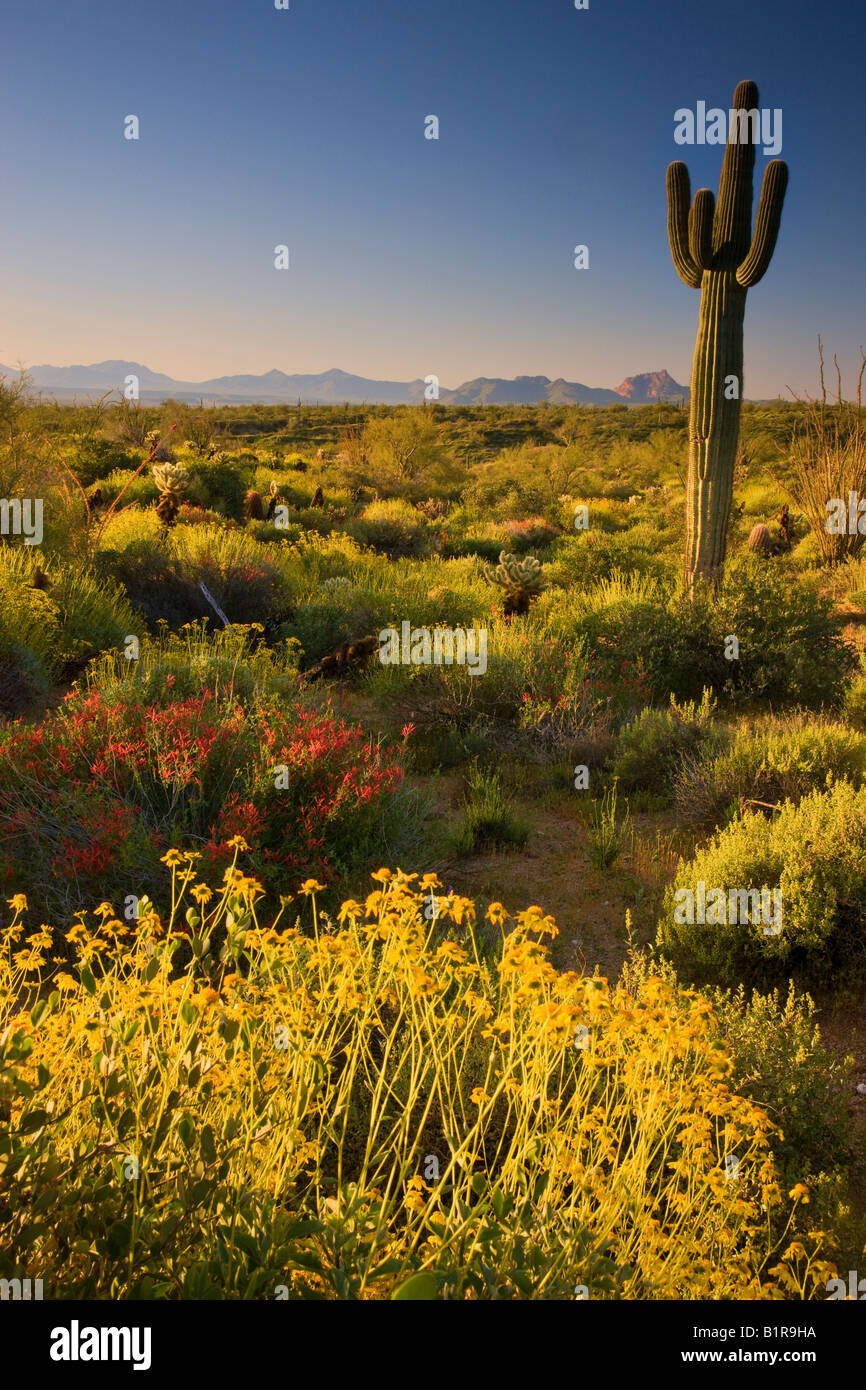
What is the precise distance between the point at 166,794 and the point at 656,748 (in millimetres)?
3771

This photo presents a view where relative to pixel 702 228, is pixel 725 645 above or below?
below

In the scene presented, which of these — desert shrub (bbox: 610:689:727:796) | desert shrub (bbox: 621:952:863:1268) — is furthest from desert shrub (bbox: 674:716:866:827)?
desert shrub (bbox: 621:952:863:1268)

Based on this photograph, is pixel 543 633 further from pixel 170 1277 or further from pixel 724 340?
pixel 170 1277

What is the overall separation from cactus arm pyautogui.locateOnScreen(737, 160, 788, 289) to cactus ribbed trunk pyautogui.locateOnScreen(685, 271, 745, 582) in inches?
12.6

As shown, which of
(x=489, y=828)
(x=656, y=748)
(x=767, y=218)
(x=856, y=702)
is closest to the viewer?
(x=489, y=828)

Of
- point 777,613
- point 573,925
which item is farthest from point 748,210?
point 573,925

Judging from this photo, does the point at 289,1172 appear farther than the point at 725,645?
No

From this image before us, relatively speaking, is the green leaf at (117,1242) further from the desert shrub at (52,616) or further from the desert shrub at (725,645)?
the desert shrub at (725,645)

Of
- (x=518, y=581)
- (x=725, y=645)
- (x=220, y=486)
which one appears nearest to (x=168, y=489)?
(x=220, y=486)

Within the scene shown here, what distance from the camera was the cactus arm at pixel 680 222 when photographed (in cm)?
920

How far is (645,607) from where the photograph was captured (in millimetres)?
8773

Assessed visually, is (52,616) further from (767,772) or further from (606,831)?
(767,772)

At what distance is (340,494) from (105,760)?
1675cm

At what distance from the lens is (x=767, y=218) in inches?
342
